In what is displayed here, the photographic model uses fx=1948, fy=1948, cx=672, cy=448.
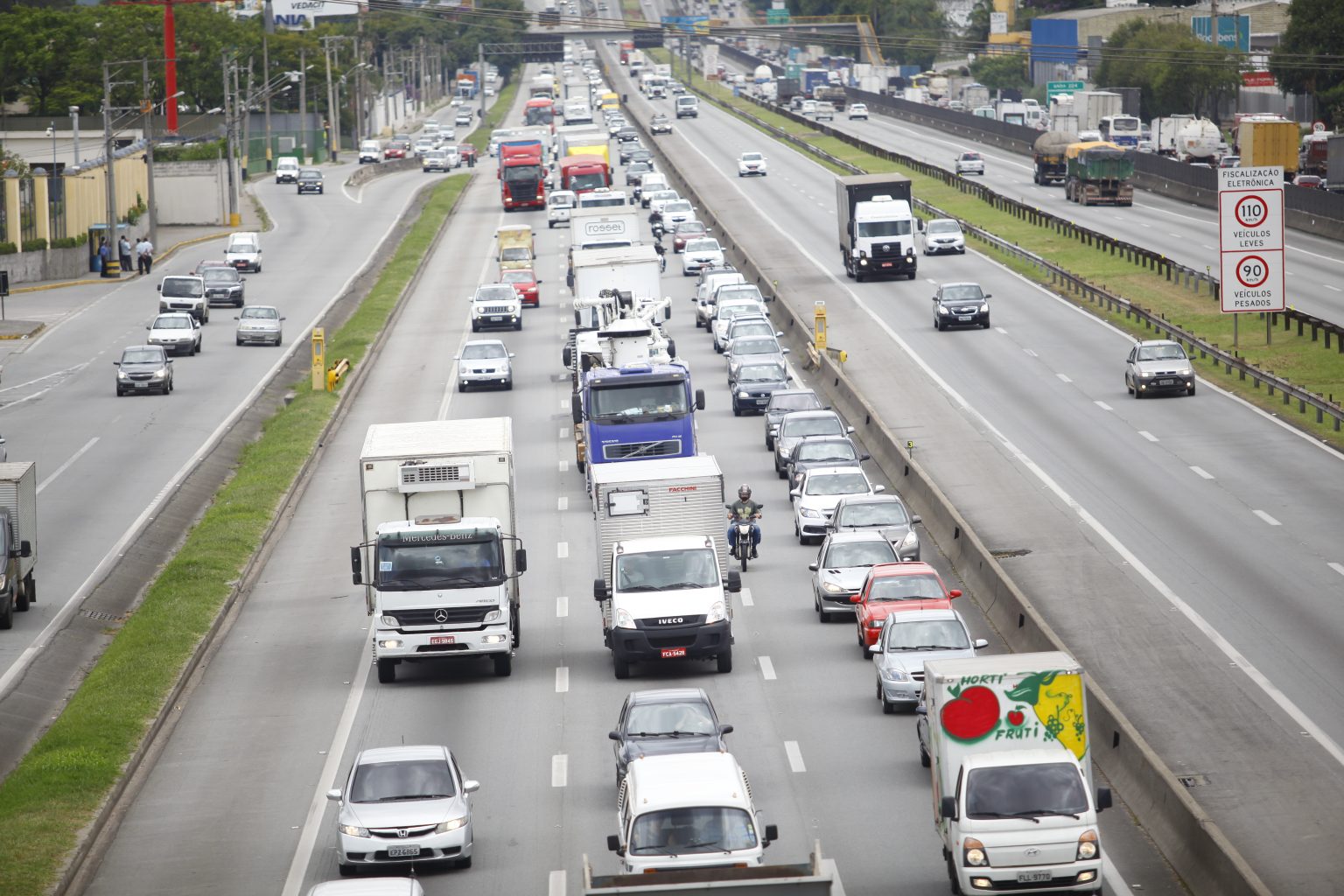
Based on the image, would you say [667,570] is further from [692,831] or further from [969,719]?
[692,831]

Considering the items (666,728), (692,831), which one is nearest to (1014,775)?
(692,831)

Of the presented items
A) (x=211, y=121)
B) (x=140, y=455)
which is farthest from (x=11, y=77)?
(x=140, y=455)

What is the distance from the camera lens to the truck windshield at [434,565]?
29.1 metres

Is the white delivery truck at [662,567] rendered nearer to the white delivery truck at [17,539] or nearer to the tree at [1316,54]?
the white delivery truck at [17,539]

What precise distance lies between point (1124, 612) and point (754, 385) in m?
22.4

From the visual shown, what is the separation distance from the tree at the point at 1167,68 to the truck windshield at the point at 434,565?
129775 millimetres

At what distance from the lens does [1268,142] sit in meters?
101

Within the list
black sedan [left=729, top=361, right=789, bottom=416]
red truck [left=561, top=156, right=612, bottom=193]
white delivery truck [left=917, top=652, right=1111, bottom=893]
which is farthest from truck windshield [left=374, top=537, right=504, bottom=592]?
red truck [left=561, top=156, right=612, bottom=193]

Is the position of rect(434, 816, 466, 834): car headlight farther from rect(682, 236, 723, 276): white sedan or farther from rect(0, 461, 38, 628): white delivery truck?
rect(682, 236, 723, 276): white sedan

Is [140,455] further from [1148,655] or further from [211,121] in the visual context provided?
[211,121]

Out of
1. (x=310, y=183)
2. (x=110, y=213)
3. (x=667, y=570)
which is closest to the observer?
(x=667, y=570)

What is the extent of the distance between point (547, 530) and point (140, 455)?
46.3ft

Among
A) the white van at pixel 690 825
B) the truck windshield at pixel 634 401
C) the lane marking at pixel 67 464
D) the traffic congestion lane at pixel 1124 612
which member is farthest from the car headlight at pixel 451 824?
the lane marking at pixel 67 464

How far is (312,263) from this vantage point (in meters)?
94.5
